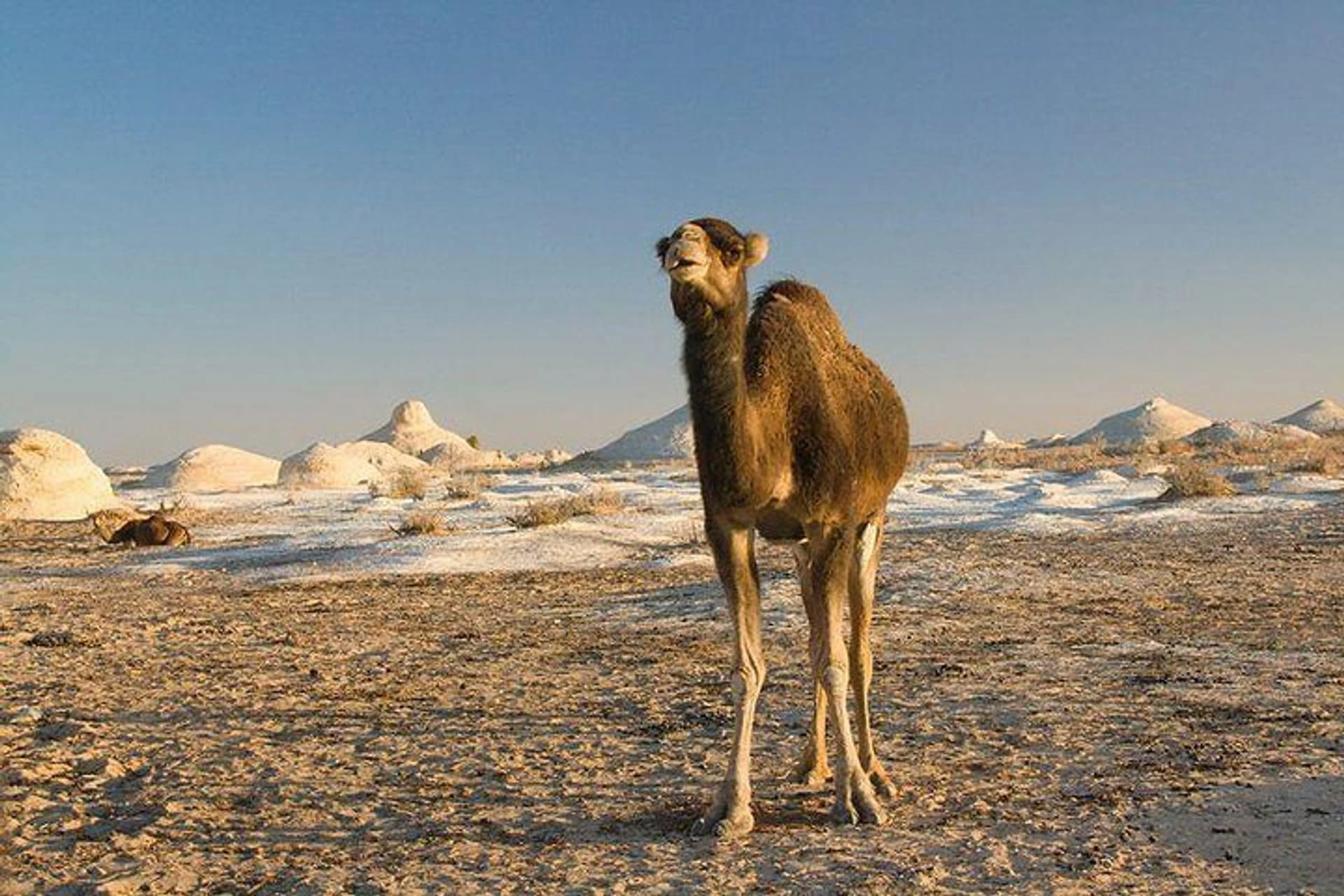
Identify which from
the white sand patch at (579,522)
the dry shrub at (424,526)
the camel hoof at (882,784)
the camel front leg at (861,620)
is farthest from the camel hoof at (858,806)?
the dry shrub at (424,526)

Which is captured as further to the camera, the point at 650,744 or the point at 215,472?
the point at 215,472

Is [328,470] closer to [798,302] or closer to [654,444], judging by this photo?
[654,444]

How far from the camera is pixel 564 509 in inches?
872

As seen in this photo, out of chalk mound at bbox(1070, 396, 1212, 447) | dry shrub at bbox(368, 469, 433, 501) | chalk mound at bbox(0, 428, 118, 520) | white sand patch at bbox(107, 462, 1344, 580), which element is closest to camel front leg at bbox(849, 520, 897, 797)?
white sand patch at bbox(107, 462, 1344, 580)

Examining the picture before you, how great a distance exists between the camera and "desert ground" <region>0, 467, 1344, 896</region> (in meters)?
4.63

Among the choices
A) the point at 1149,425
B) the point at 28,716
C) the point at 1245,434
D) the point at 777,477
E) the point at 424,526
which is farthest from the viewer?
the point at 1149,425

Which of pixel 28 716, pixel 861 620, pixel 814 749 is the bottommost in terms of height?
pixel 814 749

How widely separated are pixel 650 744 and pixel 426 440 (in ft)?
222

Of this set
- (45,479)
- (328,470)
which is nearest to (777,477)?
(45,479)

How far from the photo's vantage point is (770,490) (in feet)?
16.4

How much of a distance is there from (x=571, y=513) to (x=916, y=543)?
7188mm

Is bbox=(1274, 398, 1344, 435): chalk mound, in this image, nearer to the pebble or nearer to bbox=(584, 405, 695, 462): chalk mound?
bbox=(584, 405, 695, 462): chalk mound

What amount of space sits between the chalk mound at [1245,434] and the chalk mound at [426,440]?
3680 cm

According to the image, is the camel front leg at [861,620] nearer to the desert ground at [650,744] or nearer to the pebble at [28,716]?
the desert ground at [650,744]
